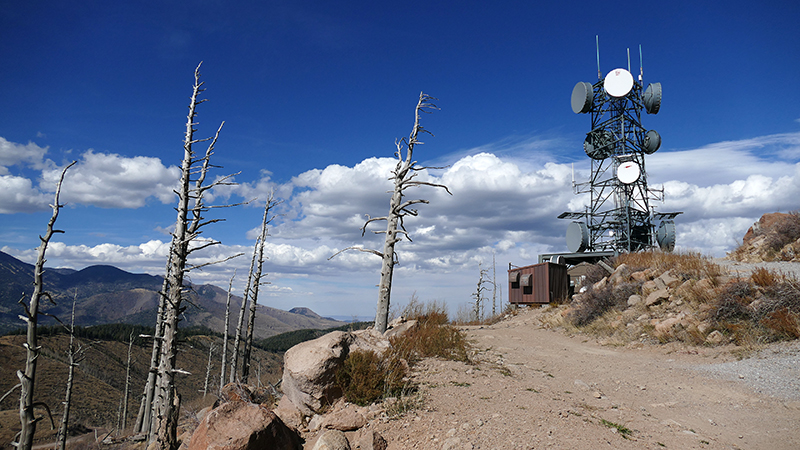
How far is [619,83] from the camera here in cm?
2486

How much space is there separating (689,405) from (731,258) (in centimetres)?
1545

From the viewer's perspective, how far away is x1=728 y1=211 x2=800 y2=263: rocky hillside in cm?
1490

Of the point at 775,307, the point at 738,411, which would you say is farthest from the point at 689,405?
the point at 775,307

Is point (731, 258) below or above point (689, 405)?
above

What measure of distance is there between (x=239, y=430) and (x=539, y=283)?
66.9 feet

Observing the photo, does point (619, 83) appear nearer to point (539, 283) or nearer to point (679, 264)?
point (539, 283)

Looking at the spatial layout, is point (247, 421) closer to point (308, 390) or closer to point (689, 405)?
point (308, 390)

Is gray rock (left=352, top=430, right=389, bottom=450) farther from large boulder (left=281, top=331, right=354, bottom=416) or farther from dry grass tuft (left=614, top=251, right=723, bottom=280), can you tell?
dry grass tuft (left=614, top=251, right=723, bottom=280)

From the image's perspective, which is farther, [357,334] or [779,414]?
[357,334]

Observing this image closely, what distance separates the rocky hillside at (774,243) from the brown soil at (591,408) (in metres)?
8.85

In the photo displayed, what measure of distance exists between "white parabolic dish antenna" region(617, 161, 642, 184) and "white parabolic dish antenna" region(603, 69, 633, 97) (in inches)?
177

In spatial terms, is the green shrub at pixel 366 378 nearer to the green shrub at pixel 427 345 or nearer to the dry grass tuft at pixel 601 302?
the green shrub at pixel 427 345

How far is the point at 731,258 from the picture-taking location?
18219 mm

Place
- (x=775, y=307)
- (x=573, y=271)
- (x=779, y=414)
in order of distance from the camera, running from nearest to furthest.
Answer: (x=779, y=414) → (x=775, y=307) → (x=573, y=271)
